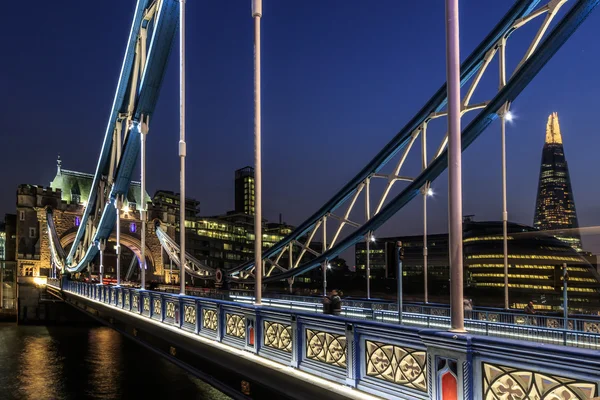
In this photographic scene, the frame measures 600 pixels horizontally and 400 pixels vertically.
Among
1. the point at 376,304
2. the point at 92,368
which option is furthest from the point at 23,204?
the point at 376,304

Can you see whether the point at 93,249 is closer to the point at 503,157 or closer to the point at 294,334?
the point at 503,157

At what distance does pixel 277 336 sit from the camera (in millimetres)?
8953

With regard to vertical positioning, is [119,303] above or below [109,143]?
below

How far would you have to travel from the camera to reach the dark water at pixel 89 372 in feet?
93.3

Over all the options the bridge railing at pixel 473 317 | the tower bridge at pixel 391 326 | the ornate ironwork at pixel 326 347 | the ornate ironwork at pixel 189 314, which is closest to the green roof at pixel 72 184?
the tower bridge at pixel 391 326

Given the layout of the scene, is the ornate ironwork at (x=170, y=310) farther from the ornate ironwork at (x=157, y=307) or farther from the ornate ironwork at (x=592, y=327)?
the ornate ironwork at (x=592, y=327)

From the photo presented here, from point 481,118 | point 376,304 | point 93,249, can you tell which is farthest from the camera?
point 93,249

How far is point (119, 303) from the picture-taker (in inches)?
936

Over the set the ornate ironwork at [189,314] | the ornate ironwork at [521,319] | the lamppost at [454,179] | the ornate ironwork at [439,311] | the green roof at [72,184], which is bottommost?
the ornate ironwork at [439,311]

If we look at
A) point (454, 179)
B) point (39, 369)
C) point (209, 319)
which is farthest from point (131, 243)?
point (454, 179)

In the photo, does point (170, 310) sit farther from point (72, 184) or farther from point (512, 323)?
point (72, 184)

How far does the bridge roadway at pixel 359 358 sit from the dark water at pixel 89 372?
16919mm

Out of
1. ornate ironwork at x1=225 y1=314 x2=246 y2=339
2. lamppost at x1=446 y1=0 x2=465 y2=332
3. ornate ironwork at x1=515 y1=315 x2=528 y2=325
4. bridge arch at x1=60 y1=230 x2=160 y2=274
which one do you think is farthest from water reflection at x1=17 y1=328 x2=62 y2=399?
lamppost at x1=446 y1=0 x2=465 y2=332

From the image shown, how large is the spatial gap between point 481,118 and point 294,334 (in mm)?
14129
